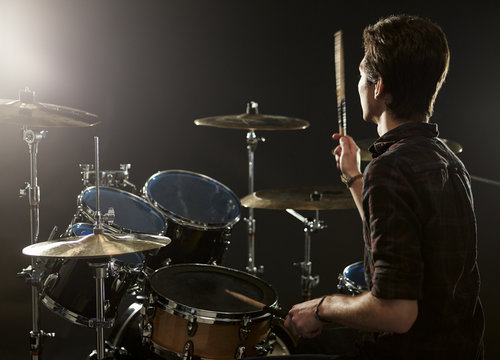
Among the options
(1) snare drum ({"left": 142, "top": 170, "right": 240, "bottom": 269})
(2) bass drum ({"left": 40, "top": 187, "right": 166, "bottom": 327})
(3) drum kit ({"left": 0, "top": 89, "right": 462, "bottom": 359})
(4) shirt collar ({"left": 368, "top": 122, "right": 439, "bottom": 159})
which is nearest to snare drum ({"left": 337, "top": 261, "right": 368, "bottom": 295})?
(3) drum kit ({"left": 0, "top": 89, "right": 462, "bottom": 359})

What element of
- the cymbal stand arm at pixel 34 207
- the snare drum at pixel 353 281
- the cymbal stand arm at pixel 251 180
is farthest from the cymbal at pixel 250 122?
the snare drum at pixel 353 281

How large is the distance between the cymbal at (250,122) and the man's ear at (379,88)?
194 cm

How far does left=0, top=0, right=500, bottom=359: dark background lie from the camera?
134 inches

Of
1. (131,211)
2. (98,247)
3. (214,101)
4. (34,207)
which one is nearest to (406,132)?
(98,247)

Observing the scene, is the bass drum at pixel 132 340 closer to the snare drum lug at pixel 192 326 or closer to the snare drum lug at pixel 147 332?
the snare drum lug at pixel 147 332

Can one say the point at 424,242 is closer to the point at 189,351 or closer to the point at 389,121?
the point at 389,121

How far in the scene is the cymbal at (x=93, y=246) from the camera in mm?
1812

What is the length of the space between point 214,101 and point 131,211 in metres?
1.64

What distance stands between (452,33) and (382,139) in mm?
3257

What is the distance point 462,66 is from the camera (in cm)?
409

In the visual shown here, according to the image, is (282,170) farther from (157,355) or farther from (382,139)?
(382,139)

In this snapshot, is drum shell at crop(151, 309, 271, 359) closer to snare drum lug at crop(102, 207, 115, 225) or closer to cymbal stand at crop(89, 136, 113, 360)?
cymbal stand at crop(89, 136, 113, 360)

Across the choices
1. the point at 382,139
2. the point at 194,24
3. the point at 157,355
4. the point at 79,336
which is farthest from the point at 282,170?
the point at 382,139

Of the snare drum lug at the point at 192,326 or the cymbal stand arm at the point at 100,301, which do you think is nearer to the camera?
the snare drum lug at the point at 192,326
